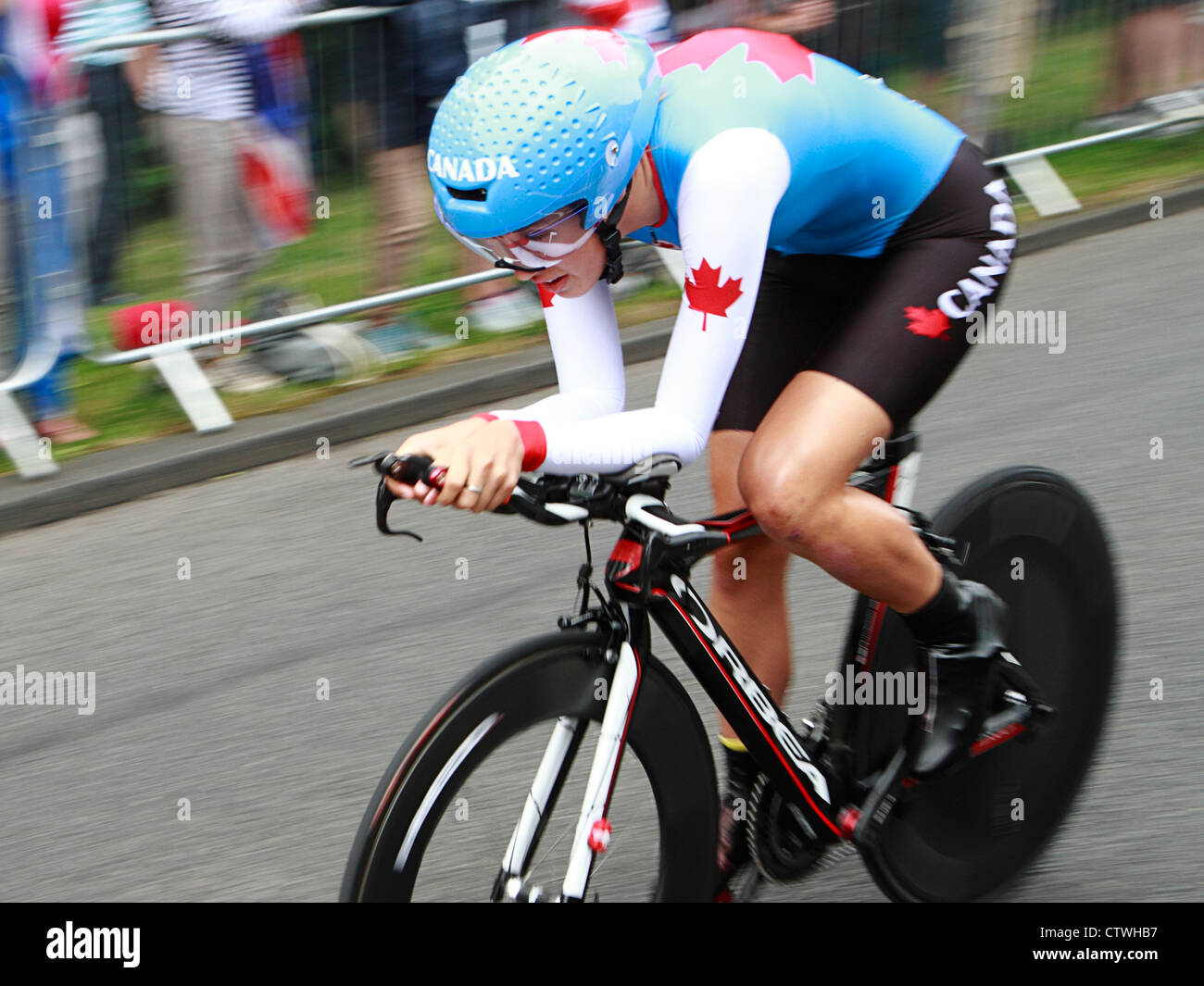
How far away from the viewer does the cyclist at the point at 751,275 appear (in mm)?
2260

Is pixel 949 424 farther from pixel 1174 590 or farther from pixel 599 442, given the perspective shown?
pixel 599 442

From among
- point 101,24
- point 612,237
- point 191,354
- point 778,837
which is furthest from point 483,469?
point 101,24

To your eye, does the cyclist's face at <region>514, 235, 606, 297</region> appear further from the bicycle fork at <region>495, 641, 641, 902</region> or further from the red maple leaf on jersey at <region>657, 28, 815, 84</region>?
the bicycle fork at <region>495, 641, 641, 902</region>

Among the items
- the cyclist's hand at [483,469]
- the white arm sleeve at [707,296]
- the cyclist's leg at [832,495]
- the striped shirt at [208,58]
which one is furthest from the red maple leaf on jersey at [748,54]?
the striped shirt at [208,58]

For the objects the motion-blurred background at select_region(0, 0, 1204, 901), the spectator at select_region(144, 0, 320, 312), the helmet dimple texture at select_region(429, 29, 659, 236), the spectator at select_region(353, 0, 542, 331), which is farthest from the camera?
the spectator at select_region(353, 0, 542, 331)

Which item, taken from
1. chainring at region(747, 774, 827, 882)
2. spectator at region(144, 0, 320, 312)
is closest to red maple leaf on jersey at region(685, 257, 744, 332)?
chainring at region(747, 774, 827, 882)

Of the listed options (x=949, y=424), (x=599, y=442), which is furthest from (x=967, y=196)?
(x=949, y=424)

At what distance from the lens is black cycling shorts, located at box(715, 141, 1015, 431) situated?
109 inches

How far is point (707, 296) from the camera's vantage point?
240 cm

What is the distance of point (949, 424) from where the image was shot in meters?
5.96

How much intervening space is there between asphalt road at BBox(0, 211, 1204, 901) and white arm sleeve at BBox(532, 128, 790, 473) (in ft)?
2.27

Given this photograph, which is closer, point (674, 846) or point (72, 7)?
point (674, 846)

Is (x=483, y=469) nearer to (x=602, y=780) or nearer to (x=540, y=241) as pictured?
(x=540, y=241)
